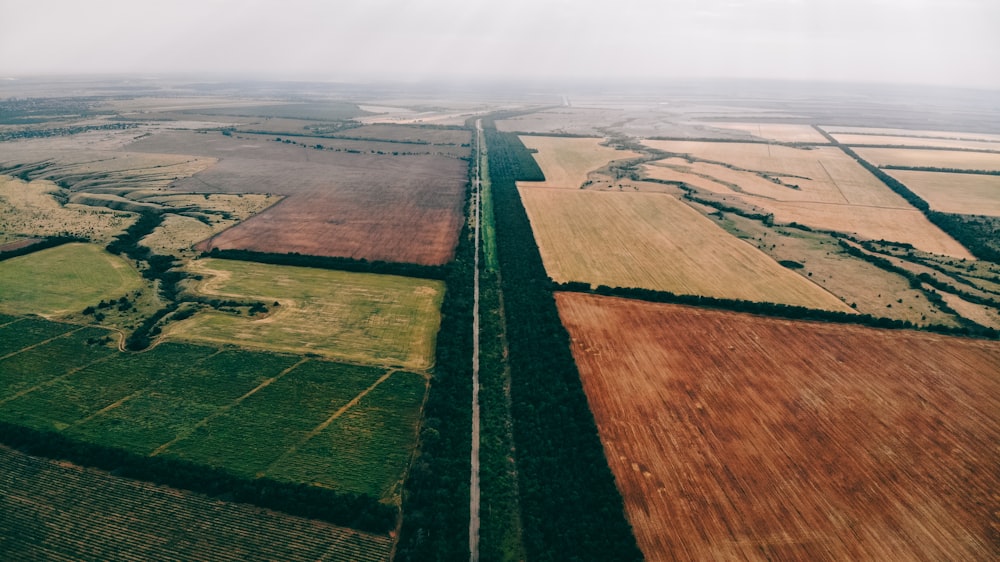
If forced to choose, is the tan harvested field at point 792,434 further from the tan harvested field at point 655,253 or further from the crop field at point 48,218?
the crop field at point 48,218

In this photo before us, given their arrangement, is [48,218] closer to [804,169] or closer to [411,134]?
[411,134]

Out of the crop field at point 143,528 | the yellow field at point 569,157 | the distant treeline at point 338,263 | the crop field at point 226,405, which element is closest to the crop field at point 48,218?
the distant treeline at point 338,263

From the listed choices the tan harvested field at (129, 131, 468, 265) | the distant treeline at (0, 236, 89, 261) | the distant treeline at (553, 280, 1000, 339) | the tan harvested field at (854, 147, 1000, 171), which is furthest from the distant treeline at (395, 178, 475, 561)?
the tan harvested field at (854, 147, 1000, 171)

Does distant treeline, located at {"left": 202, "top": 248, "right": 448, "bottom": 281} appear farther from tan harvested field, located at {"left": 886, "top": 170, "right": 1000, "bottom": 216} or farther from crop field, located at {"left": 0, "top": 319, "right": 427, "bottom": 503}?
tan harvested field, located at {"left": 886, "top": 170, "right": 1000, "bottom": 216}

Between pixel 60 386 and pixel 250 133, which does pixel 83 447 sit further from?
pixel 250 133

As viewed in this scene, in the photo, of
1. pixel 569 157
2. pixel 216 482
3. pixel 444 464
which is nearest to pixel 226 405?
pixel 216 482

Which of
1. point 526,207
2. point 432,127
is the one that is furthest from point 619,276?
point 432,127
